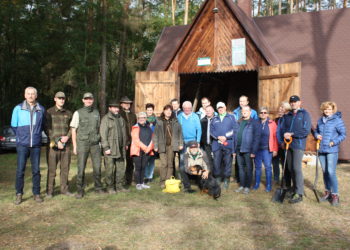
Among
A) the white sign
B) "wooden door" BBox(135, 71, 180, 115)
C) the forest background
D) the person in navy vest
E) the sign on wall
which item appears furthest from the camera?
the forest background

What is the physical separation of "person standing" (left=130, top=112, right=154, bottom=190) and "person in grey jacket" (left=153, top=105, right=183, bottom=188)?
0.56ft

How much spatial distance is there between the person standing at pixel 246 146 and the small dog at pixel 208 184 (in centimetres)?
71

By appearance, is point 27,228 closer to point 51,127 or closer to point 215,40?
point 51,127

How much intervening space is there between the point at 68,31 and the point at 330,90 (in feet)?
55.1

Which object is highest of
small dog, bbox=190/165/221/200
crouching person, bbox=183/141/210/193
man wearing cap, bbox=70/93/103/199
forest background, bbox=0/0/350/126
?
forest background, bbox=0/0/350/126

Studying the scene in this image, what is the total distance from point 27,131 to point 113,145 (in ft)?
4.96

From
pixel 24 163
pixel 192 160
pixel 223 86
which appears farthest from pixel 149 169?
pixel 223 86

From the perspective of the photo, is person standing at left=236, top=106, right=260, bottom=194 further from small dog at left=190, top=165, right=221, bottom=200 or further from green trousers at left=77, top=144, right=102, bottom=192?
green trousers at left=77, top=144, right=102, bottom=192

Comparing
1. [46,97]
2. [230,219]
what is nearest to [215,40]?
[230,219]

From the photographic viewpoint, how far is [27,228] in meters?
4.57

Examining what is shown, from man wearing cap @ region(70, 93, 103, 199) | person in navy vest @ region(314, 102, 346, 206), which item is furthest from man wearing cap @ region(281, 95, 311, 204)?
man wearing cap @ region(70, 93, 103, 199)

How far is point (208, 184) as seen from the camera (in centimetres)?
623

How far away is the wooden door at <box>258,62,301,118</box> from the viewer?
975 centimetres

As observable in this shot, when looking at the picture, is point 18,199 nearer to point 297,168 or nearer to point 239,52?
point 297,168
